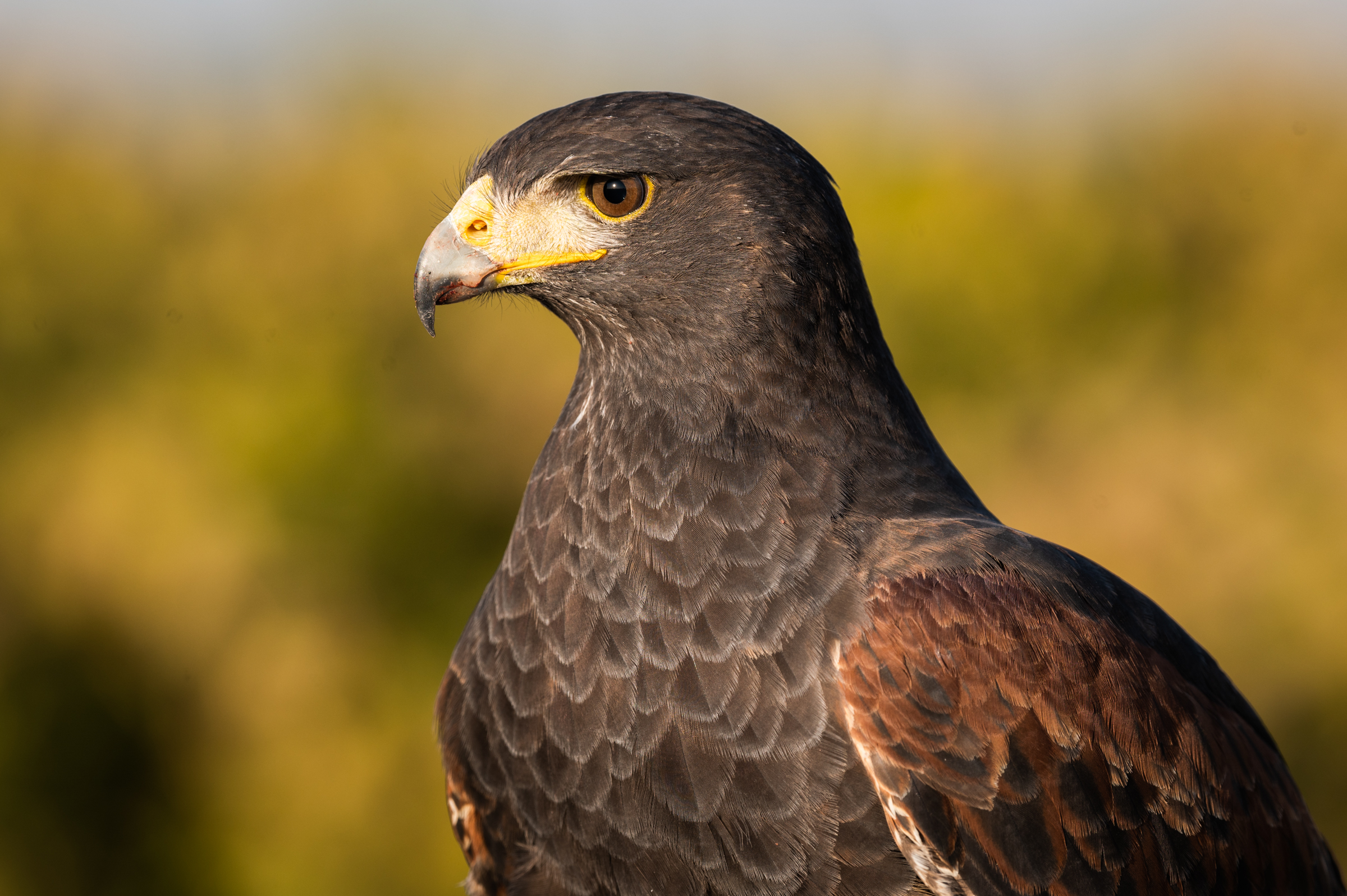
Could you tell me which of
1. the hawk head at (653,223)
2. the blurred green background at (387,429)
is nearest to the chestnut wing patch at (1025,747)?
the hawk head at (653,223)

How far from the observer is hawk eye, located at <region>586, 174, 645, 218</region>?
10.3 ft

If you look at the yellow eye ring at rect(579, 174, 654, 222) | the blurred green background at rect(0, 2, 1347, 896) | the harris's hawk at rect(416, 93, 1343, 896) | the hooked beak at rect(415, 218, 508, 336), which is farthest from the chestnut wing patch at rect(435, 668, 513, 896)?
the blurred green background at rect(0, 2, 1347, 896)

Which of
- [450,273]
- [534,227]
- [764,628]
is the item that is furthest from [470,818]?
[534,227]

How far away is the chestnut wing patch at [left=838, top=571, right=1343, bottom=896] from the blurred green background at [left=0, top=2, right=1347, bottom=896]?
505 centimetres

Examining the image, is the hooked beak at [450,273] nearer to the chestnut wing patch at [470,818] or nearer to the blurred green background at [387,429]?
the chestnut wing patch at [470,818]

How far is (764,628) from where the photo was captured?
2.70 m

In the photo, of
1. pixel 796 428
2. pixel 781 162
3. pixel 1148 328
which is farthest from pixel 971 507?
pixel 1148 328

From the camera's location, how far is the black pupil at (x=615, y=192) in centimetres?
315

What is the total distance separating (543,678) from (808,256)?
1350mm

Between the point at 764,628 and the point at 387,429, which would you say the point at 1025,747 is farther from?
the point at 387,429

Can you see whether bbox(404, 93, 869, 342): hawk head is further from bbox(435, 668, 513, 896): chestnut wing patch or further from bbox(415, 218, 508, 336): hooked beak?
bbox(435, 668, 513, 896): chestnut wing patch

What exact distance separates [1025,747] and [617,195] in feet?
5.95

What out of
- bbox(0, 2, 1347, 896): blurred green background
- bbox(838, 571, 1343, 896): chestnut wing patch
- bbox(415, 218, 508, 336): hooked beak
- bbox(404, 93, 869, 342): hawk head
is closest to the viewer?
bbox(838, 571, 1343, 896): chestnut wing patch

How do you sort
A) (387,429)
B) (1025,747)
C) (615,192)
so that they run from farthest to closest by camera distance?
(387,429) < (615,192) < (1025,747)
